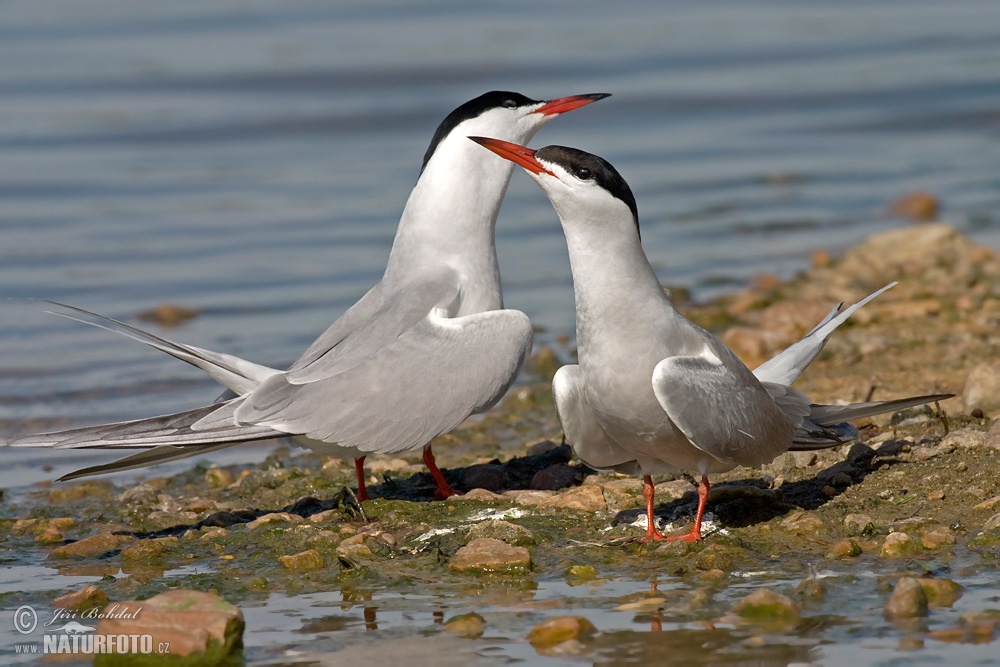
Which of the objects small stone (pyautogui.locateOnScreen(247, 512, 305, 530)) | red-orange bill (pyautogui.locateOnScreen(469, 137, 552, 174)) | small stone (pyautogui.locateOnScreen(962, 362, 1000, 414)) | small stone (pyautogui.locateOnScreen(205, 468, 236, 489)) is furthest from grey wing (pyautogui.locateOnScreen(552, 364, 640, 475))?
small stone (pyautogui.locateOnScreen(205, 468, 236, 489))

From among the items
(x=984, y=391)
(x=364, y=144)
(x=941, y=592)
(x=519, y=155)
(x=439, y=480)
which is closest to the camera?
(x=941, y=592)

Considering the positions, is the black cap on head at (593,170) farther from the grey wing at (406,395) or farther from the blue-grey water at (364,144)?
the blue-grey water at (364,144)

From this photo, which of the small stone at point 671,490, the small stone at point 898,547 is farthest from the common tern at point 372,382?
the small stone at point 898,547

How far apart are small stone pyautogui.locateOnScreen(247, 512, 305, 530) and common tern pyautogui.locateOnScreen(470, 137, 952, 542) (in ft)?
3.63

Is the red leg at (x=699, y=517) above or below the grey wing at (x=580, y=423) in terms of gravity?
below

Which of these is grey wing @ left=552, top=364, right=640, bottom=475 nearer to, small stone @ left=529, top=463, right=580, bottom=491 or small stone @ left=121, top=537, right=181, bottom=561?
small stone @ left=529, top=463, right=580, bottom=491

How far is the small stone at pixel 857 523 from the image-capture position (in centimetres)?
440

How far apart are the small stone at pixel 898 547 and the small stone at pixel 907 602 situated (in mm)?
432

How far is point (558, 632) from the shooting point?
367 cm

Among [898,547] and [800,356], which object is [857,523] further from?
[800,356]


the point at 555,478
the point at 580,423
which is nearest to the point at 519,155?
the point at 580,423

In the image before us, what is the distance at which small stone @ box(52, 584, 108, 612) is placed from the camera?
13.8 feet

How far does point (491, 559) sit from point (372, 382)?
0.99 meters

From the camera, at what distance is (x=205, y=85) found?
14797mm
